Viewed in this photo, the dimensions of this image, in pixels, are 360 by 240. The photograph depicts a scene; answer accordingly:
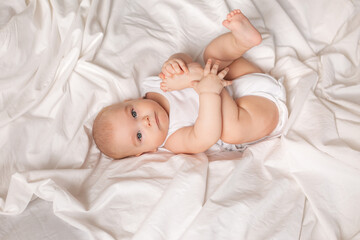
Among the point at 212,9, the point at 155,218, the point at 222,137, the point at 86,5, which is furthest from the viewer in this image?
the point at 212,9

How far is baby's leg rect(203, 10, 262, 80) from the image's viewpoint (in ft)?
3.90

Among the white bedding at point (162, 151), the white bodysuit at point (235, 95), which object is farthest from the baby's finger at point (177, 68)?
the white bedding at point (162, 151)

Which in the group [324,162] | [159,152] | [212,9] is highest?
[212,9]

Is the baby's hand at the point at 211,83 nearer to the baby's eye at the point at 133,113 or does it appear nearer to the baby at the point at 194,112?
the baby at the point at 194,112

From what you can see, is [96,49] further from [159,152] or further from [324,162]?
[324,162]

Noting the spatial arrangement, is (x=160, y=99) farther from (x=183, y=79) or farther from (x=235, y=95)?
(x=235, y=95)

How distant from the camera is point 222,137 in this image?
1266 millimetres

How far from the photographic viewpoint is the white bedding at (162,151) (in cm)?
106

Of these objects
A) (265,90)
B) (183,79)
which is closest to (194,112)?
(183,79)

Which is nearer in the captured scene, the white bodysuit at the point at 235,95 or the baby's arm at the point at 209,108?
the baby's arm at the point at 209,108

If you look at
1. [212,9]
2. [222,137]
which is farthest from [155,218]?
[212,9]

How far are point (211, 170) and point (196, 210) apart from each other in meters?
0.16

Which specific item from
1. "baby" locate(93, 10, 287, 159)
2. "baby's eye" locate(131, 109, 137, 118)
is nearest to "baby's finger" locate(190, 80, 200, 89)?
"baby" locate(93, 10, 287, 159)

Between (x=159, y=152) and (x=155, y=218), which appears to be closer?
(x=155, y=218)
